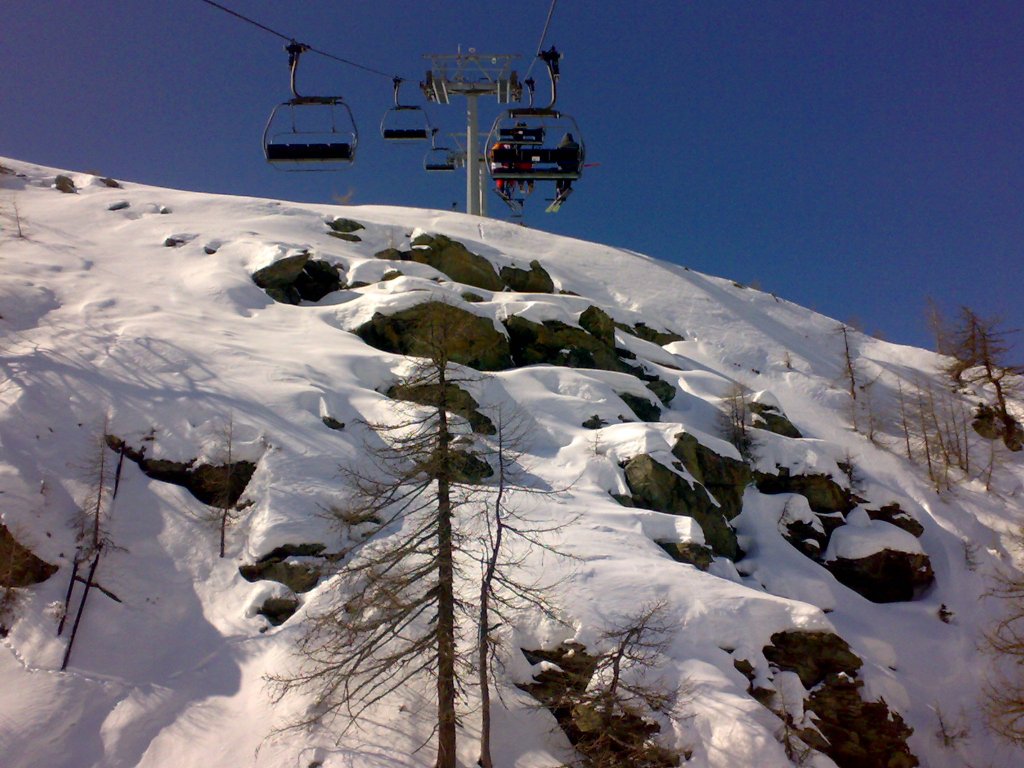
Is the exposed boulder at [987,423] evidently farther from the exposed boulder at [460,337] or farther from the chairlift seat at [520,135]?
the chairlift seat at [520,135]

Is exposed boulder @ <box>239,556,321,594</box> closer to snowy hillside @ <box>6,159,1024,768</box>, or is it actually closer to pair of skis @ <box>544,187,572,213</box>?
snowy hillside @ <box>6,159,1024,768</box>

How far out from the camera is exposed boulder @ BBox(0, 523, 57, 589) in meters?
12.2

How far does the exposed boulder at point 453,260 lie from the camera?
33344mm

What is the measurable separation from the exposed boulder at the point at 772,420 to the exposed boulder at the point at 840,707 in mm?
14226

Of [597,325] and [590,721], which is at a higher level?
[597,325]

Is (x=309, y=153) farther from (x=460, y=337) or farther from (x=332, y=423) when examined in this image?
(x=460, y=337)

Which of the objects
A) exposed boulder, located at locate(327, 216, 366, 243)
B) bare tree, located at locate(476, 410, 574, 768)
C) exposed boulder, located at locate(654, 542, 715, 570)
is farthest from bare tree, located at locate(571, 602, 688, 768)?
exposed boulder, located at locate(327, 216, 366, 243)

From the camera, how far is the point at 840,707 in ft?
39.4

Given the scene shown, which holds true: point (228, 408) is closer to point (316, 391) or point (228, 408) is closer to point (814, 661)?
point (316, 391)

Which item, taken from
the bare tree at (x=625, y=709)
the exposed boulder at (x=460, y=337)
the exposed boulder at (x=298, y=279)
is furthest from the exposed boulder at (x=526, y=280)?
the bare tree at (x=625, y=709)

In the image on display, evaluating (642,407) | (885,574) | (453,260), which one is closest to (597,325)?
(642,407)

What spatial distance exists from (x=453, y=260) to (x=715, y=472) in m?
19.4

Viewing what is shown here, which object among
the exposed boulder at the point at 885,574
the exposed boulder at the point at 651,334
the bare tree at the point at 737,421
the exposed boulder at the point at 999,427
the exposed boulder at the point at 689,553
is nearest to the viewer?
the exposed boulder at the point at 689,553

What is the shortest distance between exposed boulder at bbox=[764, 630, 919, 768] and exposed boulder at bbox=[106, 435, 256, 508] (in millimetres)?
12904
